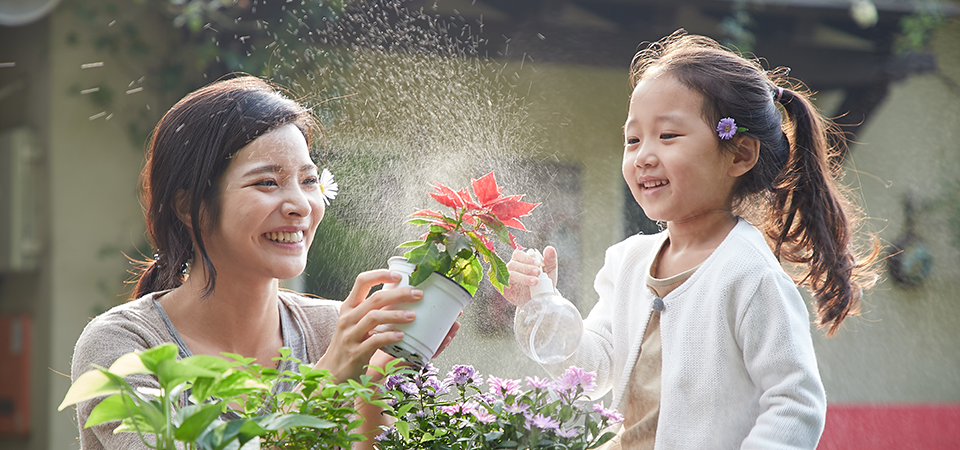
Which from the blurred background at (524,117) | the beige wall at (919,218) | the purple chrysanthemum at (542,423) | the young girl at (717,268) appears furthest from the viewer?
the beige wall at (919,218)

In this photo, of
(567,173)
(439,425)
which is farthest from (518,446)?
(567,173)

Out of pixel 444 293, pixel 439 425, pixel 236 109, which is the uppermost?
pixel 236 109

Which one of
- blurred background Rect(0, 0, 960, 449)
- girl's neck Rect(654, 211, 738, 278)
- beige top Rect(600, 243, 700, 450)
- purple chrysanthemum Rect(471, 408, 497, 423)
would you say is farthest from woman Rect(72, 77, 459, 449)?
blurred background Rect(0, 0, 960, 449)

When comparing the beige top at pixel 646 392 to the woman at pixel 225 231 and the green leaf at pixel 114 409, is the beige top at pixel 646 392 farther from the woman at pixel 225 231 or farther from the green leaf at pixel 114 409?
the green leaf at pixel 114 409

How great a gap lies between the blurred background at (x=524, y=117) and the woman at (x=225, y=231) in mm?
1693

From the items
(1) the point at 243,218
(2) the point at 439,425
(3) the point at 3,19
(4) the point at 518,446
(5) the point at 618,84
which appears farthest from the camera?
(5) the point at 618,84

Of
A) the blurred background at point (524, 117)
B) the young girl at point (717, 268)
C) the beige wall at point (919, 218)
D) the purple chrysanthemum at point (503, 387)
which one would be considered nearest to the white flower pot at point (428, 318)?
the purple chrysanthemum at point (503, 387)

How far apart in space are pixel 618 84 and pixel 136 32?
2696mm

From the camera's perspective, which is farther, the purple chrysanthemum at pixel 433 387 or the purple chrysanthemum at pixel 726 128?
the purple chrysanthemum at pixel 726 128

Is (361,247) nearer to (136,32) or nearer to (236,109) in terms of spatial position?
(236,109)

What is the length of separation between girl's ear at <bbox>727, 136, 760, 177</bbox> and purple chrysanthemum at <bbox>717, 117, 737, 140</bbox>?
0.18 feet

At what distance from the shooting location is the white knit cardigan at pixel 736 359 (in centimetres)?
139

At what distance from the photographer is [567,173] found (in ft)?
14.5

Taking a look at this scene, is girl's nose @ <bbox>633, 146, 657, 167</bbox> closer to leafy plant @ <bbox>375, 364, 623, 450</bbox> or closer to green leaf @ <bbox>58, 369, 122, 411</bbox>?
leafy plant @ <bbox>375, 364, 623, 450</bbox>
